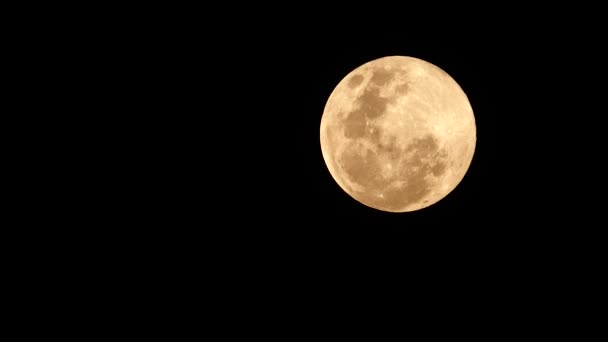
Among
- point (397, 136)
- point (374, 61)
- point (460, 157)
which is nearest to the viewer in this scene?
point (397, 136)

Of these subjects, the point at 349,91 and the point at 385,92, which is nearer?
the point at 385,92

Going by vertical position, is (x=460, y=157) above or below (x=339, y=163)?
above

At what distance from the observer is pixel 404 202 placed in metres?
4.05

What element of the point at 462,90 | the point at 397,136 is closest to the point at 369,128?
the point at 397,136

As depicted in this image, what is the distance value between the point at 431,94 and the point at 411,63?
18.0 inches

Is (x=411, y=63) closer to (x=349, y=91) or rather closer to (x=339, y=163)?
(x=349, y=91)

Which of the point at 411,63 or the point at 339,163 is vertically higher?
the point at 411,63

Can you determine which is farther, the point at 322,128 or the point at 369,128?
the point at 322,128

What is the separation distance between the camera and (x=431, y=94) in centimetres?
376

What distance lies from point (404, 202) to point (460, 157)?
704mm

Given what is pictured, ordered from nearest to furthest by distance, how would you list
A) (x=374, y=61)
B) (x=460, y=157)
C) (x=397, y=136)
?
(x=397, y=136), (x=460, y=157), (x=374, y=61)

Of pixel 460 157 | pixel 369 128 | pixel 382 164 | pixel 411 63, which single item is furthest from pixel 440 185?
pixel 411 63

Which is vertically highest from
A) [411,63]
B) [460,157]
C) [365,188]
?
[411,63]

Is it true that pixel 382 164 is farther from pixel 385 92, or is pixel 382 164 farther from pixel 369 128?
pixel 385 92
